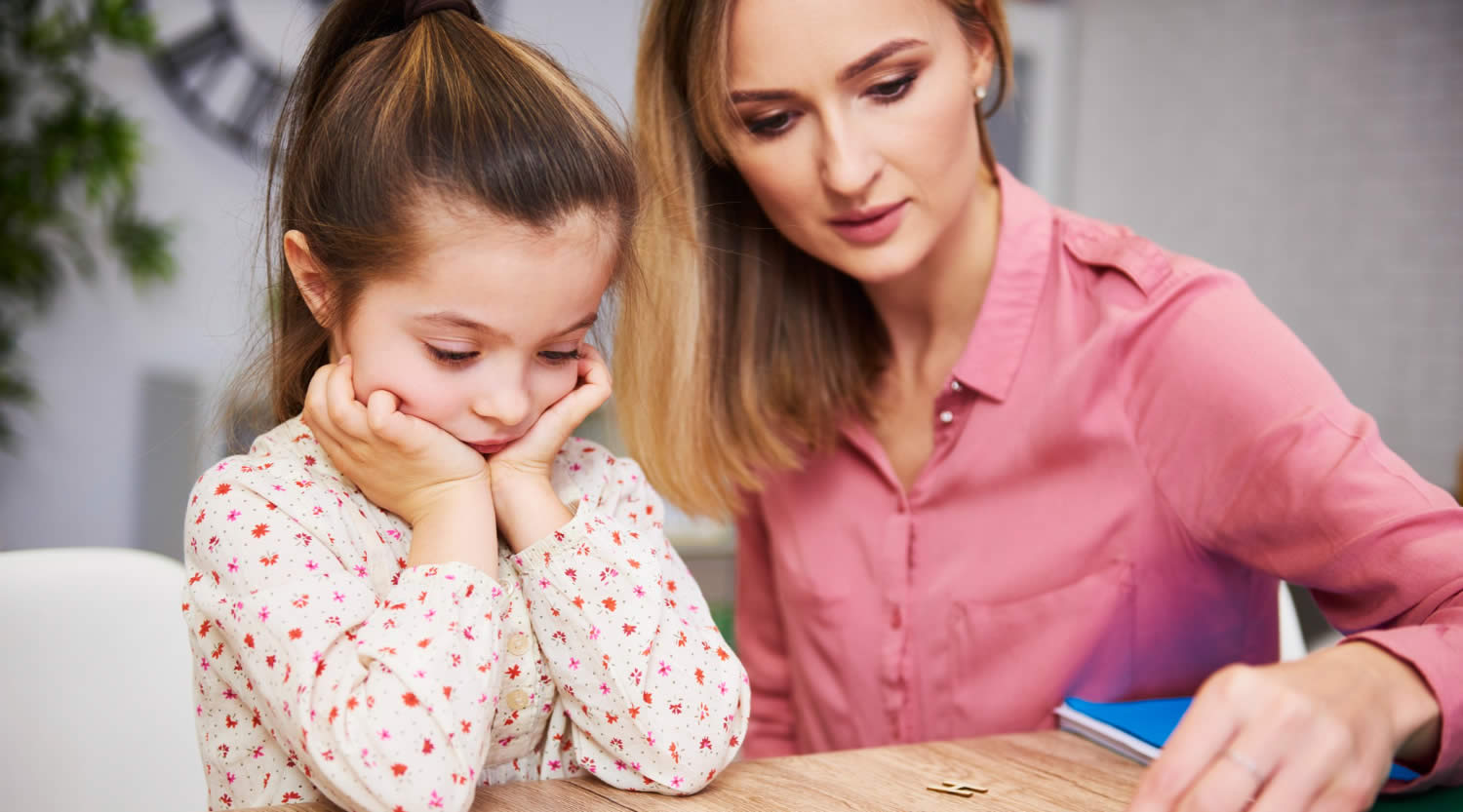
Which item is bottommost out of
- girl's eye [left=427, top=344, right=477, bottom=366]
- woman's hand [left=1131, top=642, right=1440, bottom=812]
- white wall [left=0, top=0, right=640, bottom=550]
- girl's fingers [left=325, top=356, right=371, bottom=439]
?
white wall [left=0, top=0, right=640, bottom=550]

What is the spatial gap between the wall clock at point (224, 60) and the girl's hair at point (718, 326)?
2.53 metres

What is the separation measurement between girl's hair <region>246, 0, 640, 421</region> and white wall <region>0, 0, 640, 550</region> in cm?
268

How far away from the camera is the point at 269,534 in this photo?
929 mm

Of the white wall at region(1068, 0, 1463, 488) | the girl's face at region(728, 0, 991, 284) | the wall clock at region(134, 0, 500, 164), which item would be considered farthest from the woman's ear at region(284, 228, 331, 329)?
the white wall at region(1068, 0, 1463, 488)

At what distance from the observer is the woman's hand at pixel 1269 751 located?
30.9 inches

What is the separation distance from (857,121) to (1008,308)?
1.16 feet

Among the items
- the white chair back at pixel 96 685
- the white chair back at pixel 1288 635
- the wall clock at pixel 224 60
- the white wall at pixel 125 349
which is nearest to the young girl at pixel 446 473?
the white chair back at pixel 96 685

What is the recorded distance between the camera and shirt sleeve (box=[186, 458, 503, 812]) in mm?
841

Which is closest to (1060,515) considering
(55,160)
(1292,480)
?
(1292,480)

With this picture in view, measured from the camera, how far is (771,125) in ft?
4.47

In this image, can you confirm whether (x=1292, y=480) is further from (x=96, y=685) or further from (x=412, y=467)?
(x=96, y=685)

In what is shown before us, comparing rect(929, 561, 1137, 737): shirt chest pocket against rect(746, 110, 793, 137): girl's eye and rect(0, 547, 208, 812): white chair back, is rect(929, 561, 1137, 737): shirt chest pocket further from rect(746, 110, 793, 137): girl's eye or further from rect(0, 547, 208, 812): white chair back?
rect(0, 547, 208, 812): white chair back

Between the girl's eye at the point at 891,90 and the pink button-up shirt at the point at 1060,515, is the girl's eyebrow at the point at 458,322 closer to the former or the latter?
the girl's eye at the point at 891,90

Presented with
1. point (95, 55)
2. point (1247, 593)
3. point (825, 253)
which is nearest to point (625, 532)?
point (825, 253)
